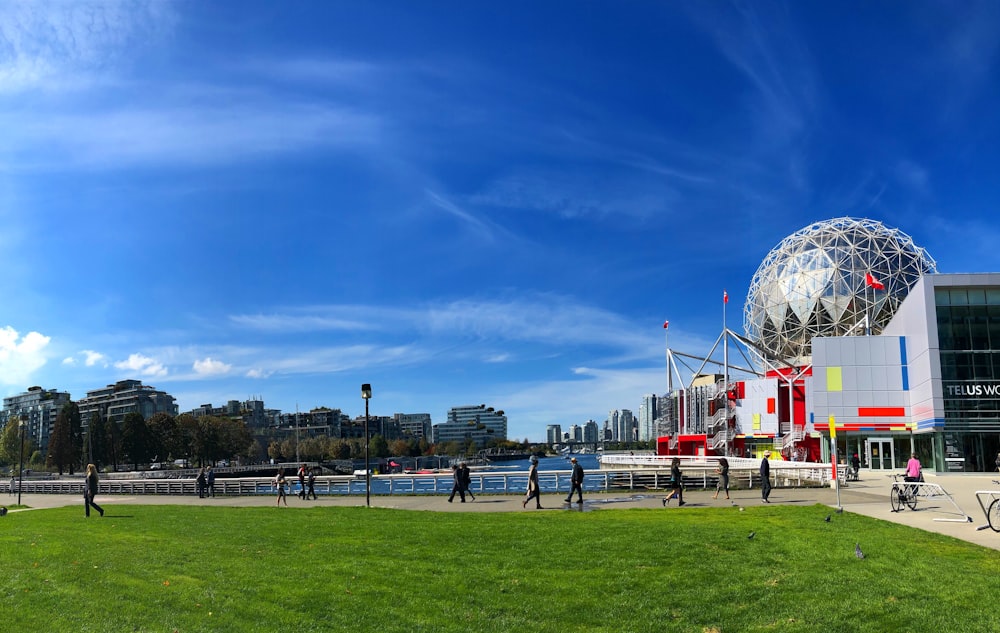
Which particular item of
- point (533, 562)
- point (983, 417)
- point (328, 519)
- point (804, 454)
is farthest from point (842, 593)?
point (804, 454)

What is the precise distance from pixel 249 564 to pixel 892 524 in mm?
15716

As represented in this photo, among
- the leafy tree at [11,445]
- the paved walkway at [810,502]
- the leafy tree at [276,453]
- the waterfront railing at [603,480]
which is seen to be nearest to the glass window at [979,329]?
the paved walkway at [810,502]

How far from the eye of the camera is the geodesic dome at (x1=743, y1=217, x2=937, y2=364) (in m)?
72.3

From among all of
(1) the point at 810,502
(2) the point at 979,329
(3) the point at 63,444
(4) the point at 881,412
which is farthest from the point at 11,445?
(2) the point at 979,329

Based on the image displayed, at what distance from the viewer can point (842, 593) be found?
34.2 feet

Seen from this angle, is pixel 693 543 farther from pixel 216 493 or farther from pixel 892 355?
pixel 892 355

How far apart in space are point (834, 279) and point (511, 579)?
7183 cm

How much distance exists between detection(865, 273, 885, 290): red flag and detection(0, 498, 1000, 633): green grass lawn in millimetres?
56032

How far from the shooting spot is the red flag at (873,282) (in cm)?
6675

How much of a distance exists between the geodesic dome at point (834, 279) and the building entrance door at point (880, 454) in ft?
59.8

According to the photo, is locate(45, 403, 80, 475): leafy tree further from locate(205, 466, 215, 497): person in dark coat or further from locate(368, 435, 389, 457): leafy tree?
locate(205, 466, 215, 497): person in dark coat

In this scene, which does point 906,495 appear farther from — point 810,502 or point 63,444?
point 63,444

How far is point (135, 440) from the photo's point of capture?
12950 cm

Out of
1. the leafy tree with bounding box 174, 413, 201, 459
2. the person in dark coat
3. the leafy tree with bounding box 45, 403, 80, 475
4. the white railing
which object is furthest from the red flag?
the leafy tree with bounding box 45, 403, 80, 475
